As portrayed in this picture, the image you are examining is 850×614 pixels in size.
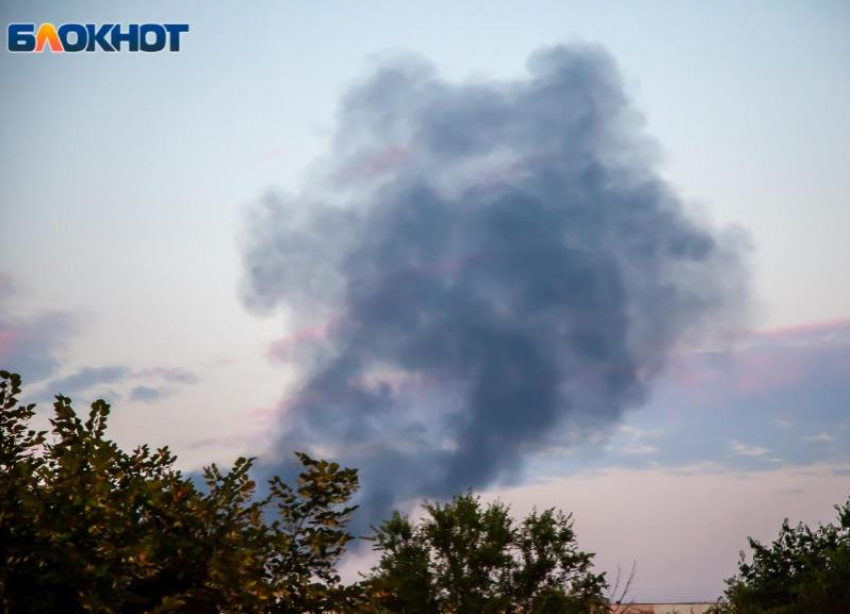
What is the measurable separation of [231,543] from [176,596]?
1614 mm

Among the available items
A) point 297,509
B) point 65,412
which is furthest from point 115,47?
point 297,509

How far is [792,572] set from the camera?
73688 millimetres

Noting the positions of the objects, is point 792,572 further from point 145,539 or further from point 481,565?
point 145,539

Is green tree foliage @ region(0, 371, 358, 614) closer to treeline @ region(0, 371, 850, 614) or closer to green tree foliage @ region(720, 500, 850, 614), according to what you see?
treeline @ region(0, 371, 850, 614)

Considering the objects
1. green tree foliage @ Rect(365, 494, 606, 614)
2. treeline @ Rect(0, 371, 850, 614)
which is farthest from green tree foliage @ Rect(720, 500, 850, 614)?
treeline @ Rect(0, 371, 850, 614)

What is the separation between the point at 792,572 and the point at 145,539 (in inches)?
2566

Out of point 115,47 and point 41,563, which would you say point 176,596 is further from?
point 115,47

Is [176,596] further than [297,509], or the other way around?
[297,509]

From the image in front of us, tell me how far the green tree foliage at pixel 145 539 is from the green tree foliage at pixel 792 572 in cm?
5279

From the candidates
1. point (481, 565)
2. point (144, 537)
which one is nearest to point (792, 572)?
point (481, 565)

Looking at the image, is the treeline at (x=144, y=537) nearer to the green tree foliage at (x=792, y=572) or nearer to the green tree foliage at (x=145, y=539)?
the green tree foliage at (x=145, y=539)

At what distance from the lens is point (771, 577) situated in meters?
74.2

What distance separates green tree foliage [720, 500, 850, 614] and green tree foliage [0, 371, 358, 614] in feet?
173

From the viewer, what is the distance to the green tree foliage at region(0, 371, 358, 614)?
1677 cm
